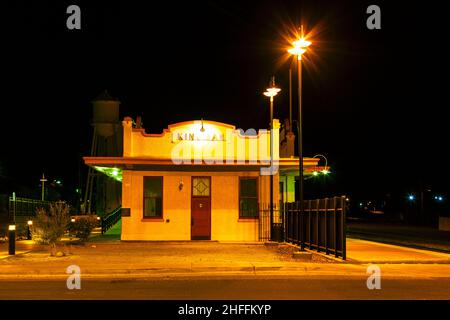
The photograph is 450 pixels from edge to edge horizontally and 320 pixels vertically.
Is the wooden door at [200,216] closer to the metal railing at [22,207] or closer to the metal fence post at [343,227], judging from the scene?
the metal fence post at [343,227]

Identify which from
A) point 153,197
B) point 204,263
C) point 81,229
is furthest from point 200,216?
point 204,263

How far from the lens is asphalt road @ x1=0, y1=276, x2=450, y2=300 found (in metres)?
13.1

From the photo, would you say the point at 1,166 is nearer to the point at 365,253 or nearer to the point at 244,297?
the point at 365,253

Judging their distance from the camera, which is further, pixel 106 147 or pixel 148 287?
pixel 106 147

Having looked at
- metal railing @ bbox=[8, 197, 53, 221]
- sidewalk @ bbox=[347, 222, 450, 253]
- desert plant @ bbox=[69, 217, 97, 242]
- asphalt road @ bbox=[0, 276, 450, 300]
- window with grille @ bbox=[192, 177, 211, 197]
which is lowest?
sidewalk @ bbox=[347, 222, 450, 253]

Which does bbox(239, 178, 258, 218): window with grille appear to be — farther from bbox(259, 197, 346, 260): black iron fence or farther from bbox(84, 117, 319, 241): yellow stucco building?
bbox(259, 197, 346, 260): black iron fence

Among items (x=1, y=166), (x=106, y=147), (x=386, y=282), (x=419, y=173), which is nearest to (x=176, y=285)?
(x=386, y=282)

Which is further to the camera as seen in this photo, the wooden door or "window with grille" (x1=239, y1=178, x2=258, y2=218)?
"window with grille" (x1=239, y1=178, x2=258, y2=218)

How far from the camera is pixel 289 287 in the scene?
583 inches

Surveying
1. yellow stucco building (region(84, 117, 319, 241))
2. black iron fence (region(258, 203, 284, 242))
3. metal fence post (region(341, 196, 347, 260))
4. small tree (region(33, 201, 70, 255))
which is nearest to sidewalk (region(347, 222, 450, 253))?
black iron fence (region(258, 203, 284, 242))

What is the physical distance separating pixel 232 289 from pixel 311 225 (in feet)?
34.8

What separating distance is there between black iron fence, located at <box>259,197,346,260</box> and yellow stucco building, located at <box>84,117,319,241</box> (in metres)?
0.72

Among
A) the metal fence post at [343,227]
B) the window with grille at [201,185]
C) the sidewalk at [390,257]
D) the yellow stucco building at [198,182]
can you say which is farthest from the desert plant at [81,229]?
the metal fence post at [343,227]

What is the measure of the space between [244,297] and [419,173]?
7164 centimetres
